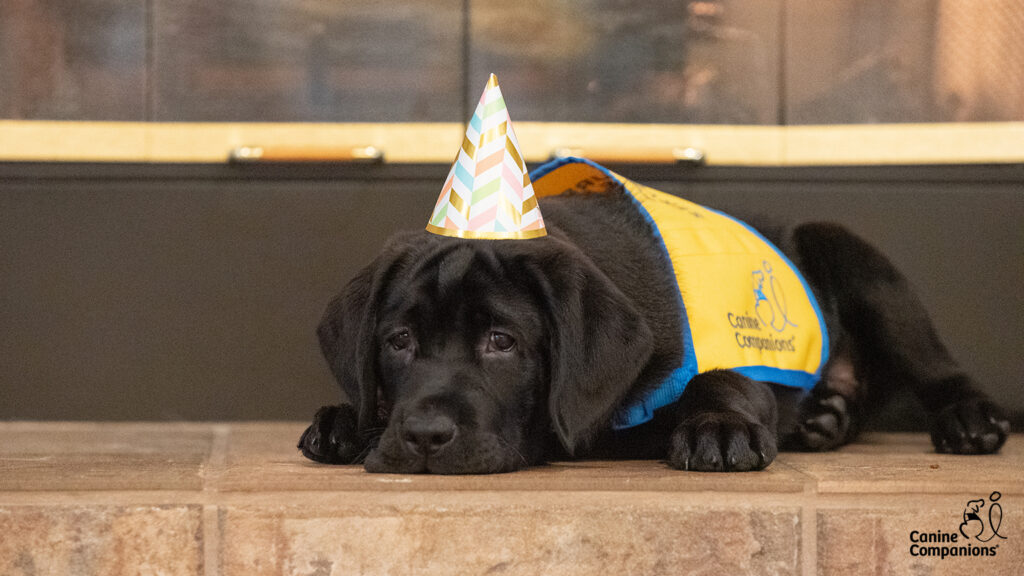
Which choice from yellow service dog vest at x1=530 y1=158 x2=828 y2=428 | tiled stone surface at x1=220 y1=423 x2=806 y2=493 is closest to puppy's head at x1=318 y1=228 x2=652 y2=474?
tiled stone surface at x1=220 y1=423 x2=806 y2=493

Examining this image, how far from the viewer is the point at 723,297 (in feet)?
10.7

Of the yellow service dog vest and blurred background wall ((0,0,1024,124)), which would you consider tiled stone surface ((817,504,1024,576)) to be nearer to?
the yellow service dog vest

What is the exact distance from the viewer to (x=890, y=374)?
4008 millimetres

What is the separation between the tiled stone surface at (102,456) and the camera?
94.0 inches

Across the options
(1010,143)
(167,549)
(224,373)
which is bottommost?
(224,373)

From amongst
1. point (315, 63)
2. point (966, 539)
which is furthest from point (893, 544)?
point (315, 63)

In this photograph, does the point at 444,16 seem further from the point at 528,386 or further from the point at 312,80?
the point at 528,386

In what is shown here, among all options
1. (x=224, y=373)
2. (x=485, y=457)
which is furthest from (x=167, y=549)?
(x=224, y=373)

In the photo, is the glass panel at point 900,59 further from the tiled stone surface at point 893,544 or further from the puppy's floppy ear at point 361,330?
the tiled stone surface at point 893,544

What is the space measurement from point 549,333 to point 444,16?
2.13 meters

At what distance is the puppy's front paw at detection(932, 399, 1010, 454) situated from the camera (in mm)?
3443

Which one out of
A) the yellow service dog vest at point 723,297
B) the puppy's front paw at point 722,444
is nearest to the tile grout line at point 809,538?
the puppy's front paw at point 722,444

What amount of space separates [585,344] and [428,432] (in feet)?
1.63

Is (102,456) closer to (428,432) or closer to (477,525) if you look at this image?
(428,432)
